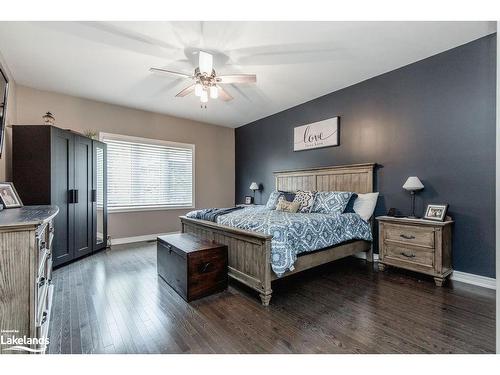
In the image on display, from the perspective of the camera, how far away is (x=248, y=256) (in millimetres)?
2547

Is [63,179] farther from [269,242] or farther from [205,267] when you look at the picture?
[269,242]

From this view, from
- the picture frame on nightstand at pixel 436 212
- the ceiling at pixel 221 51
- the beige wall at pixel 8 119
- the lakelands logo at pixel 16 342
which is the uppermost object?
the ceiling at pixel 221 51

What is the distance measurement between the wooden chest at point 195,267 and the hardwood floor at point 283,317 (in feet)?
0.33

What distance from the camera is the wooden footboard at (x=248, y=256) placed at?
7.68ft

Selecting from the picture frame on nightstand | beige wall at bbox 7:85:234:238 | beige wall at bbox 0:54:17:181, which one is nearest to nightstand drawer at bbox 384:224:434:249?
the picture frame on nightstand

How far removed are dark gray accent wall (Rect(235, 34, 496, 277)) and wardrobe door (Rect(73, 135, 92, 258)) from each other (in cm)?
404

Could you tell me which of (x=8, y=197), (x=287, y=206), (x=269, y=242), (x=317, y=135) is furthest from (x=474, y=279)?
(x=8, y=197)

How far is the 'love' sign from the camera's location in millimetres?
4229

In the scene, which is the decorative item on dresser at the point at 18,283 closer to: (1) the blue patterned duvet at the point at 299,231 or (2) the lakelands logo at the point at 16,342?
(2) the lakelands logo at the point at 16,342

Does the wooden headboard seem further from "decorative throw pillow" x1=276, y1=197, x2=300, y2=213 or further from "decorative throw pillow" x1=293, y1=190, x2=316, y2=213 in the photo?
"decorative throw pillow" x1=276, y1=197, x2=300, y2=213

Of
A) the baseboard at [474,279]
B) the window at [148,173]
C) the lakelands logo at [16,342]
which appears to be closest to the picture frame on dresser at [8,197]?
the lakelands logo at [16,342]

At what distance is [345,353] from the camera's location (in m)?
1.62

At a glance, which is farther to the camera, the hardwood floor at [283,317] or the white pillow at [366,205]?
the white pillow at [366,205]

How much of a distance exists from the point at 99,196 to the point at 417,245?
16.0ft
